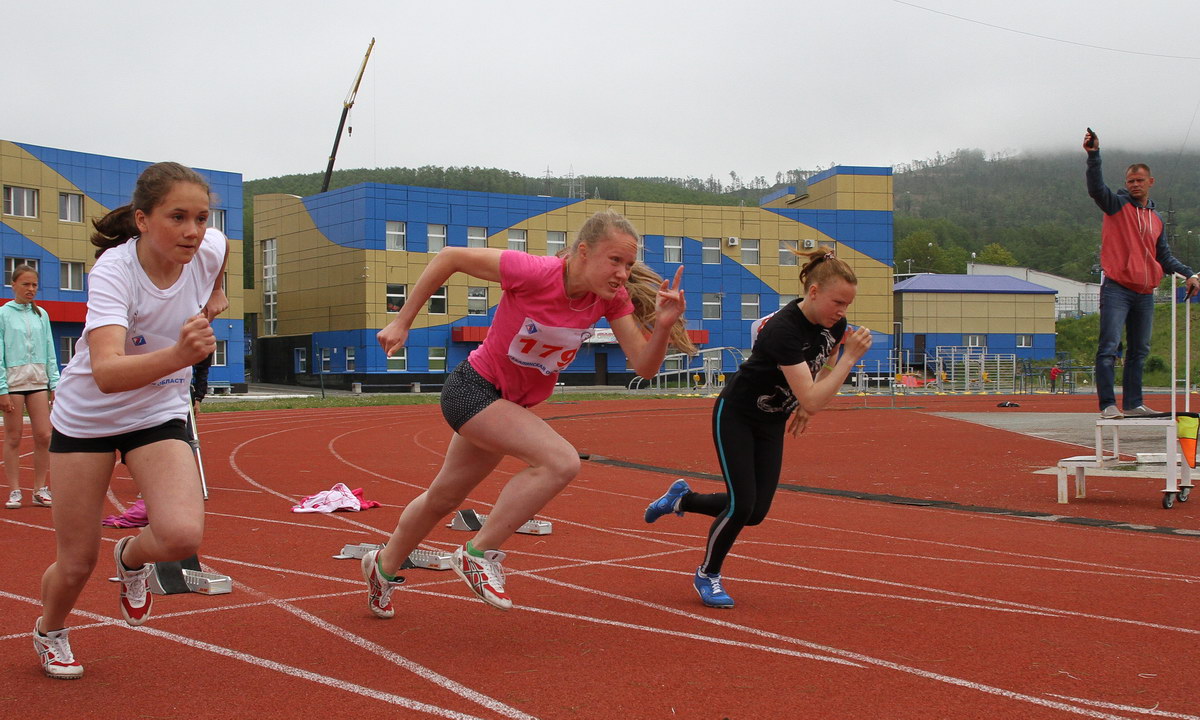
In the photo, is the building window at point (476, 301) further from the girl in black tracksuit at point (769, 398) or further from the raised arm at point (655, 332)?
the raised arm at point (655, 332)

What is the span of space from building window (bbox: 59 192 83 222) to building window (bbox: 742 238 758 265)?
118 ft

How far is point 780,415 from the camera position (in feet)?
17.8

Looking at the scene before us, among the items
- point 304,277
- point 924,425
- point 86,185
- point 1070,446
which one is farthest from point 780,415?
point 304,277

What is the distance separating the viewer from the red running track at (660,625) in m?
3.71

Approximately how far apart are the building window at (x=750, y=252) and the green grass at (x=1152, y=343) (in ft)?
58.8

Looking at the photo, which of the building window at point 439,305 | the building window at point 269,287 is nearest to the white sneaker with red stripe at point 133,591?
the building window at point 439,305

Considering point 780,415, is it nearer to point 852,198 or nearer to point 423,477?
point 423,477

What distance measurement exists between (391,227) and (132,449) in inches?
2051

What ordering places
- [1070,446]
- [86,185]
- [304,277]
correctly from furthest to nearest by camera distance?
1. [304,277]
2. [86,185]
3. [1070,446]

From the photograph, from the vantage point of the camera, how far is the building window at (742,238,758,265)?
62.0 m

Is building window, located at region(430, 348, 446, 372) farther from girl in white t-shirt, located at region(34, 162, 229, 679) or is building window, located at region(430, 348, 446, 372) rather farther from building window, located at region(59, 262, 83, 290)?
girl in white t-shirt, located at region(34, 162, 229, 679)

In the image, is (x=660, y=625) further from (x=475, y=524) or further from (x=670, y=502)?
(x=475, y=524)

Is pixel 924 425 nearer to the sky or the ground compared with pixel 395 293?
nearer to the ground

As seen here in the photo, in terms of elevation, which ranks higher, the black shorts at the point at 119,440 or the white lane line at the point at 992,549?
the black shorts at the point at 119,440
